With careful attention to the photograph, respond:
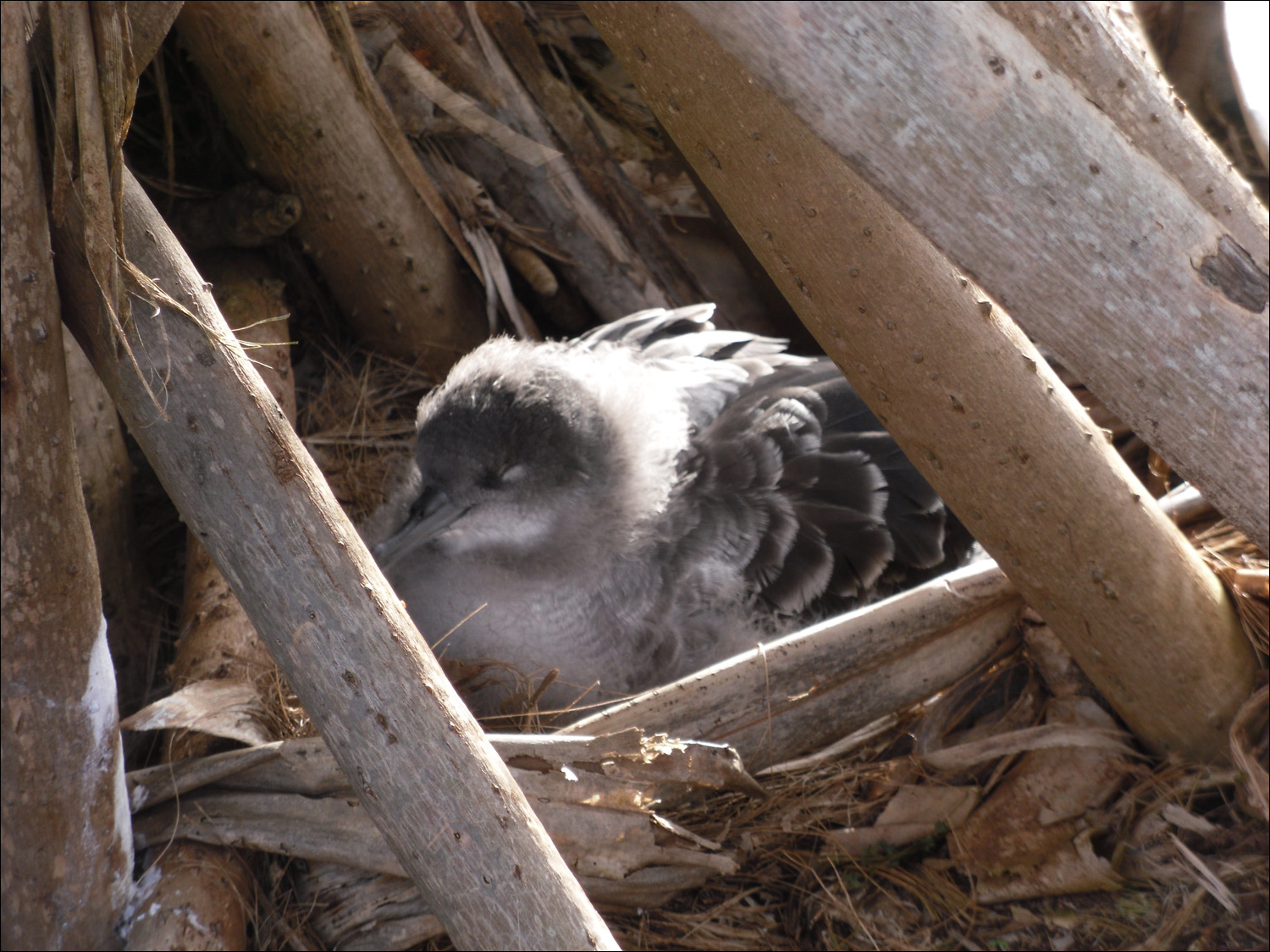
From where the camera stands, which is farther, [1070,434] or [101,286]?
[1070,434]

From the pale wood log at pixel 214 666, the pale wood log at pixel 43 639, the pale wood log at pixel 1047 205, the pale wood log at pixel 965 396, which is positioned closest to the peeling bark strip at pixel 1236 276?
the pale wood log at pixel 1047 205

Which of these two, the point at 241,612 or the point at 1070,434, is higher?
the point at 1070,434

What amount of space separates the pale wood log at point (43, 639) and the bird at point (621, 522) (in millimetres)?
869

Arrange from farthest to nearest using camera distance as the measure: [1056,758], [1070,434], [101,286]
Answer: [1056,758] < [1070,434] < [101,286]

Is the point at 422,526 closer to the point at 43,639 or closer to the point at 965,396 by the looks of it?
the point at 43,639

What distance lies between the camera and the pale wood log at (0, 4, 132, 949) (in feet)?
3.59

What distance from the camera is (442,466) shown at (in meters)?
2.21

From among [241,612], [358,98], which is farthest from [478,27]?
[241,612]

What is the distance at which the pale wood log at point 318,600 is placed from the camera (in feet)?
3.78

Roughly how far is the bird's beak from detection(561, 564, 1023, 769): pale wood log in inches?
23.1

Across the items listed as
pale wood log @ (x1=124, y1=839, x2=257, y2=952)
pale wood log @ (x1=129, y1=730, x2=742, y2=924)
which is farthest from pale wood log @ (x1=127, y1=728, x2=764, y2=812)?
pale wood log @ (x1=124, y1=839, x2=257, y2=952)

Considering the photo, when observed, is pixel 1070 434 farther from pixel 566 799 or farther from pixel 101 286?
pixel 101 286

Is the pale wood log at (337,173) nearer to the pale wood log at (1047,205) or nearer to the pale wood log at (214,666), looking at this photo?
the pale wood log at (214,666)

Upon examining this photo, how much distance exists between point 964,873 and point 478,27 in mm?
2609
